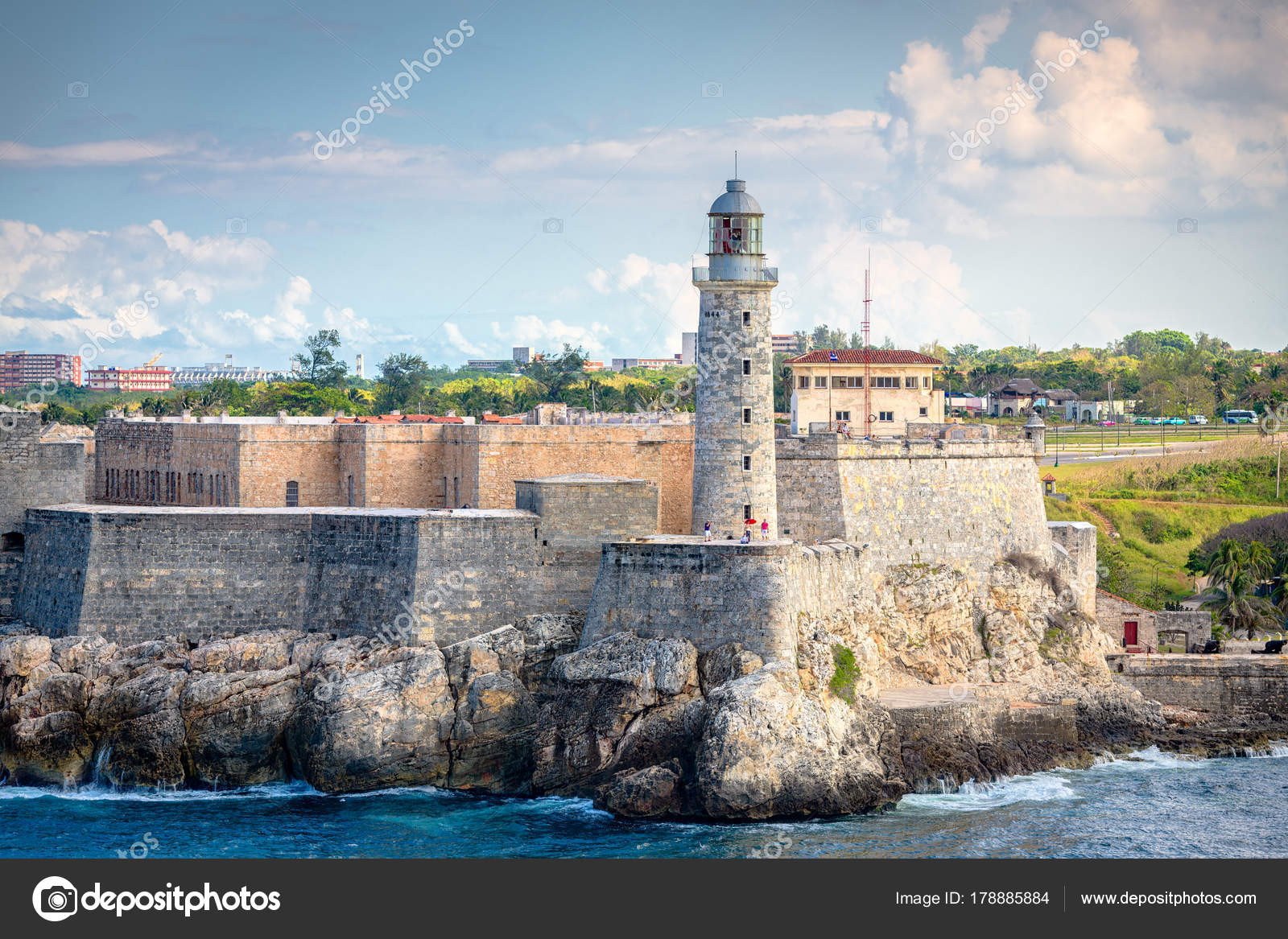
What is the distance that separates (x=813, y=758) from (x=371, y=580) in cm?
1314

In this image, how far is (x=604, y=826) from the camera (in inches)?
1502

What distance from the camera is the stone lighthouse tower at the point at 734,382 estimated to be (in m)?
44.2

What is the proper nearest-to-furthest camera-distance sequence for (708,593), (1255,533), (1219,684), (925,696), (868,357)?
(708,593) → (925,696) → (1219,684) → (868,357) → (1255,533)

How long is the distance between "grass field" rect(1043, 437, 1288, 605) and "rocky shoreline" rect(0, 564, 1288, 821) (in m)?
22.8

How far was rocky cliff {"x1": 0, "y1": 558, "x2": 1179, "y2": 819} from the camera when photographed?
3891 cm

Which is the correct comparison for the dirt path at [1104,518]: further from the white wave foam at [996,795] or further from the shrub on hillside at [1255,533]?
the white wave foam at [996,795]

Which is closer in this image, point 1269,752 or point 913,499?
point 1269,752

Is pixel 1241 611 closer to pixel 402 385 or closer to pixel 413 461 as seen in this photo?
pixel 413 461

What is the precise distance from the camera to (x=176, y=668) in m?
43.1

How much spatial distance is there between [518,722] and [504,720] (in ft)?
1.22

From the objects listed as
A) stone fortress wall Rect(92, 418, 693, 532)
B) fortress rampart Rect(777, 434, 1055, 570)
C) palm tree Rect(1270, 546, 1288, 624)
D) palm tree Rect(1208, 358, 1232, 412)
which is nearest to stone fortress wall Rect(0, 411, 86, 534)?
stone fortress wall Rect(92, 418, 693, 532)
